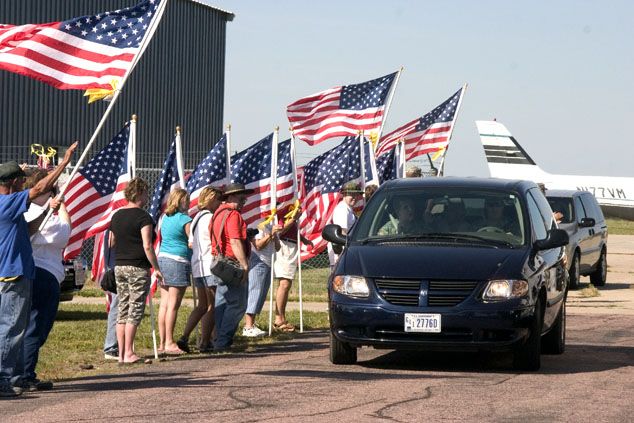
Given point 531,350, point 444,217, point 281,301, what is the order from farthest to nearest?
1. point 281,301
2. point 444,217
3. point 531,350

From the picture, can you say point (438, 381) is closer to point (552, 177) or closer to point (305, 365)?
point (305, 365)

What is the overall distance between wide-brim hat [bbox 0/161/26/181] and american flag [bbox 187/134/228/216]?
5.48m

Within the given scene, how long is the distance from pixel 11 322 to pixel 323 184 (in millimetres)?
9299

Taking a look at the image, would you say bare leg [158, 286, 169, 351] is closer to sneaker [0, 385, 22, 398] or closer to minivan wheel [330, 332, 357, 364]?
minivan wheel [330, 332, 357, 364]

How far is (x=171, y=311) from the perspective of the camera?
13.8 metres

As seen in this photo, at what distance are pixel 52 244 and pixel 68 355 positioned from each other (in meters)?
2.70

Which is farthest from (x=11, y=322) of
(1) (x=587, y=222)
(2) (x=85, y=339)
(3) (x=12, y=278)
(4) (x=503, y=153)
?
(4) (x=503, y=153)

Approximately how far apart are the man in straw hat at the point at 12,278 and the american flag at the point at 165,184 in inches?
172

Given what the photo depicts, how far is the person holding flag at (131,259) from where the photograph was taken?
12.5 metres

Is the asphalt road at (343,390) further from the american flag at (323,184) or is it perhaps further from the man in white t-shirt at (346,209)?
the american flag at (323,184)

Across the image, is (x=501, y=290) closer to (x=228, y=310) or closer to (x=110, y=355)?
(x=228, y=310)

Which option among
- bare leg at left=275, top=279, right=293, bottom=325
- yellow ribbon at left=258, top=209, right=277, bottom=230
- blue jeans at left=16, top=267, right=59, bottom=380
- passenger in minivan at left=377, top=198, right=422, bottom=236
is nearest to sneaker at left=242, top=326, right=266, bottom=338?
bare leg at left=275, top=279, right=293, bottom=325

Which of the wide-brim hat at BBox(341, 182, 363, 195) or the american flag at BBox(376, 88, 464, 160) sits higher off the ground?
the american flag at BBox(376, 88, 464, 160)

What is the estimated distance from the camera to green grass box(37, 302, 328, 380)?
41.3 ft
